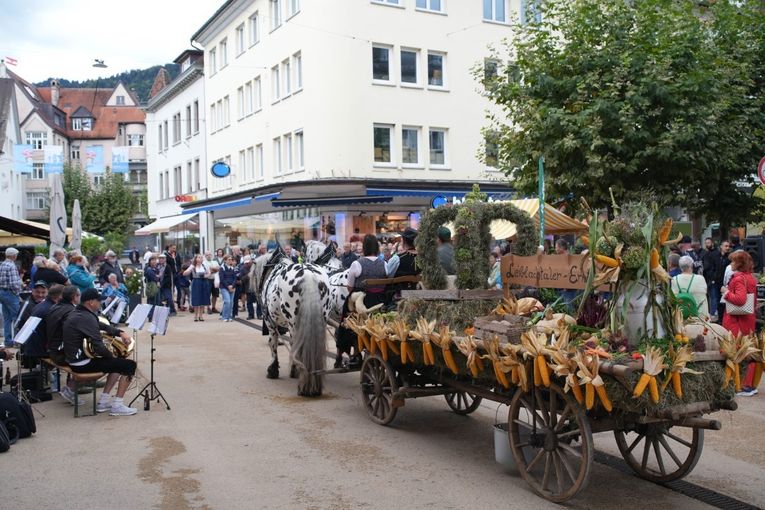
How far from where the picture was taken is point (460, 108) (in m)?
31.3

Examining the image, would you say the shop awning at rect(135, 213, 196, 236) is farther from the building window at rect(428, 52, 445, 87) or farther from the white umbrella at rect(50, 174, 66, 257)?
the white umbrella at rect(50, 174, 66, 257)

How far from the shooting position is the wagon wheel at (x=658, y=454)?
235 inches

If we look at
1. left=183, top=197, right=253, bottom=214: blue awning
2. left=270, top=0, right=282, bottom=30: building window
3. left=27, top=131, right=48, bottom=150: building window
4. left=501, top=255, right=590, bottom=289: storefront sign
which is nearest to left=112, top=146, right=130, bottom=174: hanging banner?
left=183, top=197, right=253, bottom=214: blue awning

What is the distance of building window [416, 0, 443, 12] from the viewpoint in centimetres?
3052

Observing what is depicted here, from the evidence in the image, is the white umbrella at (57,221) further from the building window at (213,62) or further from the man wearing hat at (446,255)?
the building window at (213,62)

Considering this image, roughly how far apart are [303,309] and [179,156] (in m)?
40.7

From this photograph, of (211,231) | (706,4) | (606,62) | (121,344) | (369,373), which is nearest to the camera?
(369,373)

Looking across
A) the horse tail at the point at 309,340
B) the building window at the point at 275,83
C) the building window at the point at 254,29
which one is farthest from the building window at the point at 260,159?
the horse tail at the point at 309,340

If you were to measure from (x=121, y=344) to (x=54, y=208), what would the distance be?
6.46 metres

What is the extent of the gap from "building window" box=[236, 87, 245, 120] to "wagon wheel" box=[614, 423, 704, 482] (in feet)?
109

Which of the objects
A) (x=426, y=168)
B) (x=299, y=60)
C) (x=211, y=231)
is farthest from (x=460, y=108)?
(x=211, y=231)

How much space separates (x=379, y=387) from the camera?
8312 millimetres

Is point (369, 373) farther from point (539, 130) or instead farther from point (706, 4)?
point (706, 4)

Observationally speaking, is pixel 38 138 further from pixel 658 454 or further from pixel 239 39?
pixel 658 454
